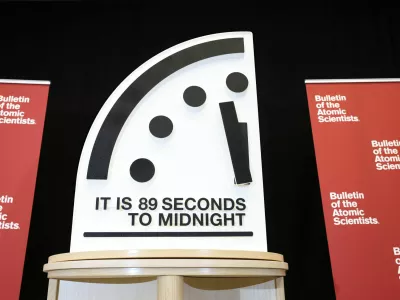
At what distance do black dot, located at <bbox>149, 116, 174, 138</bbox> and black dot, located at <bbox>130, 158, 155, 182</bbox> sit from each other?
12 cm

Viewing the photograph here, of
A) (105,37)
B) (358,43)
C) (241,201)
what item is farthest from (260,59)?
(241,201)

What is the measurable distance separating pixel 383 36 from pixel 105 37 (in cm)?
157

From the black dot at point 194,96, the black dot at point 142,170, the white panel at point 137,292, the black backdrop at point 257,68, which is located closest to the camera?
the white panel at point 137,292

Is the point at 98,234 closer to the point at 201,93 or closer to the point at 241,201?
the point at 241,201

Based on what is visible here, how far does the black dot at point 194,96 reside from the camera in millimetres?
1457

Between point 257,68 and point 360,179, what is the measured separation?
2.59 feet

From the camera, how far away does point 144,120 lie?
144cm

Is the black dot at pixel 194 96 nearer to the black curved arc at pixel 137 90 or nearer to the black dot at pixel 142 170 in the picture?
the black curved arc at pixel 137 90

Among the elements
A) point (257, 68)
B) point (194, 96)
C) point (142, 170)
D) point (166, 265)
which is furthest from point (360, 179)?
point (166, 265)

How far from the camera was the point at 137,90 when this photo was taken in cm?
146

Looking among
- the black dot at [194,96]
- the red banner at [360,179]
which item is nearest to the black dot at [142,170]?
the black dot at [194,96]

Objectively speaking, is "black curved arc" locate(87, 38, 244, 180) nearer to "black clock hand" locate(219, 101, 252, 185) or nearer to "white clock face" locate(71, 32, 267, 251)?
"white clock face" locate(71, 32, 267, 251)

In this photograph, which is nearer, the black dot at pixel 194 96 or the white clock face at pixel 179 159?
the white clock face at pixel 179 159

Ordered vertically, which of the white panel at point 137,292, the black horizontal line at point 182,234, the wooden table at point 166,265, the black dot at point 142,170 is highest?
the black dot at point 142,170
